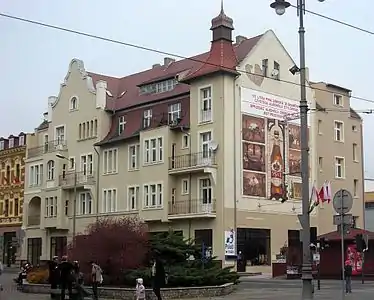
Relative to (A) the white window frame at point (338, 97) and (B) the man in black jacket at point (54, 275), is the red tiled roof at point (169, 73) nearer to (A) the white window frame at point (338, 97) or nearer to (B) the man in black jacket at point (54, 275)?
(A) the white window frame at point (338, 97)

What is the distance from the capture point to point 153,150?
Answer: 5628cm

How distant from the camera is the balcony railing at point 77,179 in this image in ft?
206

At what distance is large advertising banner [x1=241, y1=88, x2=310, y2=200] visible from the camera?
53281 mm

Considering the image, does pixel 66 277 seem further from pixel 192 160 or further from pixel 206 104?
pixel 206 104

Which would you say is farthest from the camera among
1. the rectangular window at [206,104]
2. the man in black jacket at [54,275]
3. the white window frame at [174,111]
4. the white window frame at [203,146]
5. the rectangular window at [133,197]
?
the rectangular window at [133,197]

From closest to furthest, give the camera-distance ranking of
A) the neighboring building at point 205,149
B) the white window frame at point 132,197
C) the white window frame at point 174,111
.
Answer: the neighboring building at point 205,149 < the white window frame at point 174,111 < the white window frame at point 132,197

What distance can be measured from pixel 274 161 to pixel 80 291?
30.9 m

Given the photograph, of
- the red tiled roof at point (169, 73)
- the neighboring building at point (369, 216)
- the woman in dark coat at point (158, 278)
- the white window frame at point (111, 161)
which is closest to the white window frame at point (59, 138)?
the red tiled roof at point (169, 73)

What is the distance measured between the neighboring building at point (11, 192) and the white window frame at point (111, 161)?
16465 millimetres

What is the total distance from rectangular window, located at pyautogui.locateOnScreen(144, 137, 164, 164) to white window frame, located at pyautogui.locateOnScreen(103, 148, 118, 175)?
5.06 m

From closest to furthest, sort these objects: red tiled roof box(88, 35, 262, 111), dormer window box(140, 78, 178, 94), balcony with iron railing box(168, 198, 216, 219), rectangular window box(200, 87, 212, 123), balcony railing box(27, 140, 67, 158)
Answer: balcony with iron railing box(168, 198, 216, 219) < red tiled roof box(88, 35, 262, 111) < rectangular window box(200, 87, 212, 123) < dormer window box(140, 78, 178, 94) < balcony railing box(27, 140, 67, 158)

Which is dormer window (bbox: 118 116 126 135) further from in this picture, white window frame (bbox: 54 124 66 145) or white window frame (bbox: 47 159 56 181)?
white window frame (bbox: 47 159 56 181)

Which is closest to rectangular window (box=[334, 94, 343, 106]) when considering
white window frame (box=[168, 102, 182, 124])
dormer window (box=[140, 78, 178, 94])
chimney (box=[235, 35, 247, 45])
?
chimney (box=[235, 35, 247, 45])

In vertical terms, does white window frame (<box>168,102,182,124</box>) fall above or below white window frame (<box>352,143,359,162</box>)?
above
